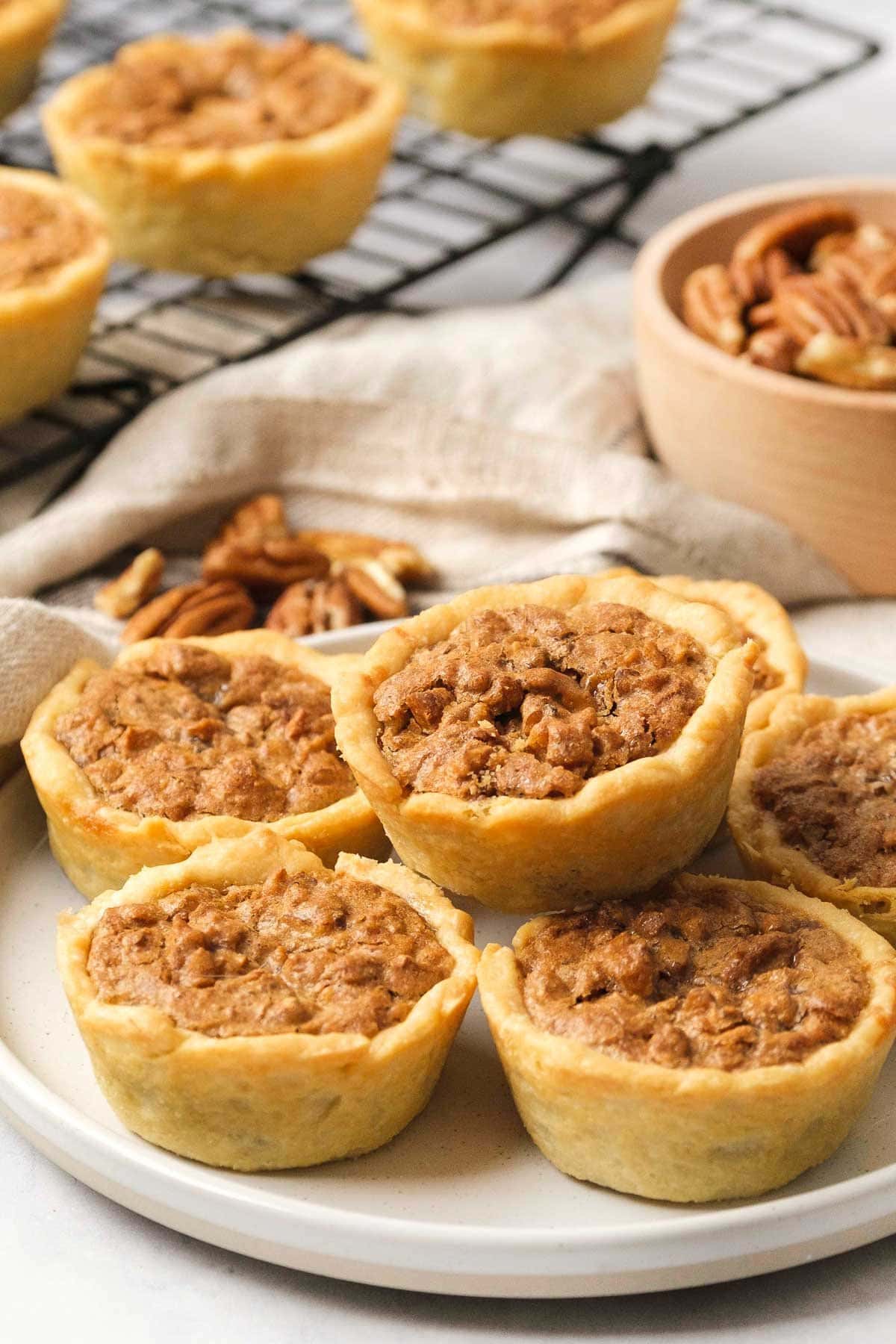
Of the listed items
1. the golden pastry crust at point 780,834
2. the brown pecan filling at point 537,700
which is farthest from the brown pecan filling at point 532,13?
the brown pecan filling at point 537,700

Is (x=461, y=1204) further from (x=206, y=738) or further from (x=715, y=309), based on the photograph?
(x=715, y=309)

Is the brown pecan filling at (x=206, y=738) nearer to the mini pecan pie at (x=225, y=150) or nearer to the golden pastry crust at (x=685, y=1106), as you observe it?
the golden pastry crust at (x=685, y=1106)

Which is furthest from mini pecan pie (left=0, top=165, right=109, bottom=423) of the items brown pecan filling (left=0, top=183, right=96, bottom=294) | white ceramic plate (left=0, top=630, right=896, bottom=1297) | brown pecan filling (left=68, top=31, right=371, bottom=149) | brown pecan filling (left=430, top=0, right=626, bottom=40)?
white ceramic plate (left=0, top=630, right=896, bottom=1297)

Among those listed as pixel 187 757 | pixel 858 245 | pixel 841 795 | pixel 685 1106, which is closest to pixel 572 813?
pixel 685 1106

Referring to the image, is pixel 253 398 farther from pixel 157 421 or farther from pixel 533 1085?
pixel 533 1085

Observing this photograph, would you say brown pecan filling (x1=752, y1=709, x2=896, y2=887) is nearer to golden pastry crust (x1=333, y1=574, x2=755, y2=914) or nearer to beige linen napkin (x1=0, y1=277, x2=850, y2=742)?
golden pastry crust (x1=333, y1=574, x2=755, y2=914)

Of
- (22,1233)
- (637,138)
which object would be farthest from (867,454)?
(637,138)

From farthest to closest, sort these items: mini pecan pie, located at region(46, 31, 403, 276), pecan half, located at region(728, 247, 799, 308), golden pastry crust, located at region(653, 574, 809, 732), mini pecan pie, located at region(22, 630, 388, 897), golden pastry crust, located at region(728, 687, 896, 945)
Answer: mini pecan pie, located at region(46, 31, 403, 276) → pecan half, located at region(728, 247, 799, 308) → golden pastry crust, located at region(653, 574, 809, 732) → mini pecan pie, located at region(22, 630, 388, 897) → golden pastry crust, located at region(728, 687, 896, 945)
